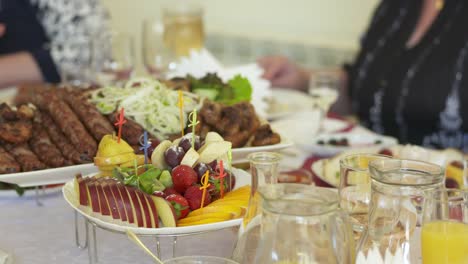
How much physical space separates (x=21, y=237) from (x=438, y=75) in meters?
1.67

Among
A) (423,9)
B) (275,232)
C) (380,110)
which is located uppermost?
(423,9)

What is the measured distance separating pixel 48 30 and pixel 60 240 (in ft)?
6.36

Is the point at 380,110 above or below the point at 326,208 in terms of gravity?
below

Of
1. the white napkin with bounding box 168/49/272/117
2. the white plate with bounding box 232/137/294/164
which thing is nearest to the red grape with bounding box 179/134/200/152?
the white plate with bounding box 232/137/294/164

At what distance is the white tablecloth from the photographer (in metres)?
1.17

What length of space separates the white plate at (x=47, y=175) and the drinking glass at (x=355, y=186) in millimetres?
488

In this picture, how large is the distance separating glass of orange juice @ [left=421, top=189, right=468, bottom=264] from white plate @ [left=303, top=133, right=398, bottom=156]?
91cm

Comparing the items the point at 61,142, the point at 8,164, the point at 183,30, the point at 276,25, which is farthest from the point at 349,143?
the point at 276,25

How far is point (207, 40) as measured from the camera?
12.8 feet

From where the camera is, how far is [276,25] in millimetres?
3607

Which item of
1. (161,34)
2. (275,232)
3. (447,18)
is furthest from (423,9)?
(275,232)

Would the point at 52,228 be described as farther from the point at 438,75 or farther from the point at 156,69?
the point at 438,75

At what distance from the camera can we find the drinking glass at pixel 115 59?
7.55 ft

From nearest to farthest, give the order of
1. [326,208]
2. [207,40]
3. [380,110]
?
[326,208], [380,110], [207,40]
